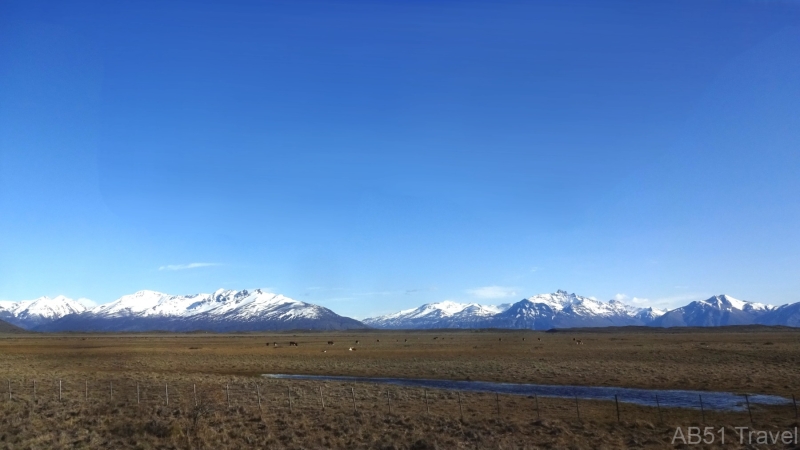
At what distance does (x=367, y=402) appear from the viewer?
32.9 m

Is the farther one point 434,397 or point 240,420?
point 434,397

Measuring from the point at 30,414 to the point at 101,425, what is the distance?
5.80 meters

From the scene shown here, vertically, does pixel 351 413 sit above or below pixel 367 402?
above

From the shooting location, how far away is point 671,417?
2811 centimetres

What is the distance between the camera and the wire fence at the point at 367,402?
92.9 ft

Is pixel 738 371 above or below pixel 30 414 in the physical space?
below

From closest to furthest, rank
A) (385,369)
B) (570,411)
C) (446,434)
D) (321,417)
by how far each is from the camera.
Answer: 1. (446,434)
2. (321,417)
3. (570,411)
4. (385,369)

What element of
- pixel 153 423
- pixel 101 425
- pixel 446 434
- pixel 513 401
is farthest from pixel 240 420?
pixel 513 401

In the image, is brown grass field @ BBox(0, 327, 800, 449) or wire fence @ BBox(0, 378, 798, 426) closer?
brown grass field @ BBox(0, 327, 800, 449)

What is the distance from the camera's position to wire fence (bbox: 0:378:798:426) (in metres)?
28.3

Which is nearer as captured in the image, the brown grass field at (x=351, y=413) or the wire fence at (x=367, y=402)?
the brown grass field at (x=351, y=413)

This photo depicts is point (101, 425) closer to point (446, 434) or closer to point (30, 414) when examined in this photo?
point (30, 414)

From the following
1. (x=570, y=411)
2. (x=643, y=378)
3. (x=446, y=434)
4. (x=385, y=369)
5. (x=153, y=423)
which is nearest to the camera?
(x=446, y=434)

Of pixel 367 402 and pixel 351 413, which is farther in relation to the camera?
pixel 367 402
